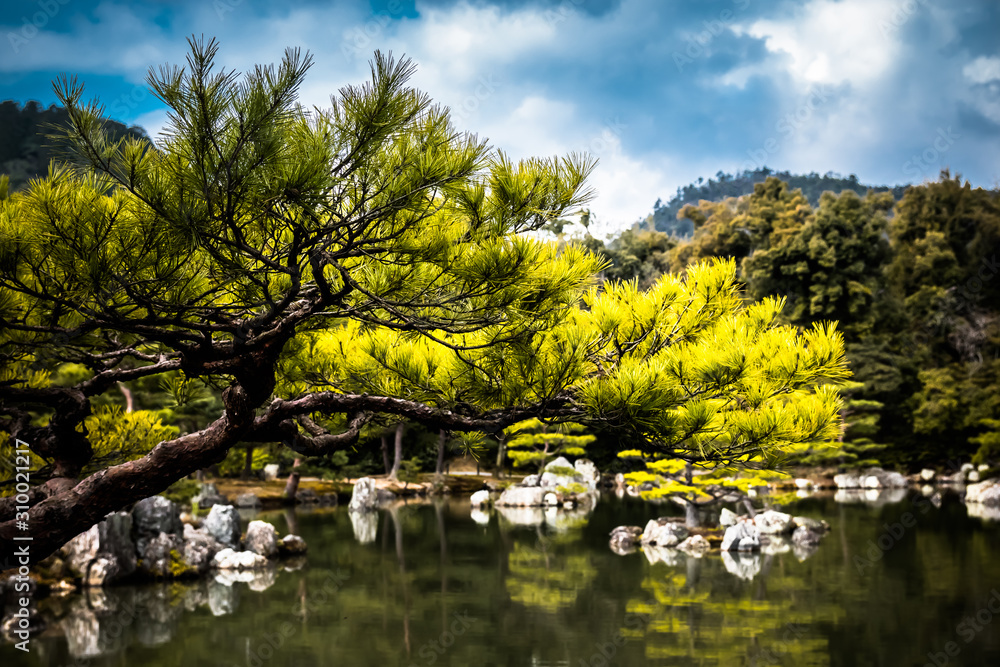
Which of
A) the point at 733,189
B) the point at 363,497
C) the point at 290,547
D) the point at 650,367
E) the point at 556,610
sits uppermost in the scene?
the point at 733,189

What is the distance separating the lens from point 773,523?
9.80 meters

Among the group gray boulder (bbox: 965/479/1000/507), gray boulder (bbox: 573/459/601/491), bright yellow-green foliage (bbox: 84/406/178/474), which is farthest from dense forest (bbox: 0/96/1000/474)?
bright yellow-green foliage (bbox: 84/406/178/474)

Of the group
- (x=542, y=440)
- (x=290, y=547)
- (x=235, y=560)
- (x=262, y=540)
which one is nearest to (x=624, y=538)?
(x=290, y=547)

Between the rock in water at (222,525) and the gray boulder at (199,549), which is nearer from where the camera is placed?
the gray boulder at (199,549)

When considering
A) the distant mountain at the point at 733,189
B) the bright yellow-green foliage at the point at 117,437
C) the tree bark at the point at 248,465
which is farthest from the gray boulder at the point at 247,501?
the distant mountain at the point at 733,189

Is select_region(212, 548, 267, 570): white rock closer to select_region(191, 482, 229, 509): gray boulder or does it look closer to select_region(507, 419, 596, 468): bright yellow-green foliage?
select_region(191, 482, 229, 509): gray boulder

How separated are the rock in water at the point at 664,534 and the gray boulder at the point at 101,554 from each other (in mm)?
6201

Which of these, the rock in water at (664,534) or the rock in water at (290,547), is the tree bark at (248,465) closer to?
the rock in water at (290,547)

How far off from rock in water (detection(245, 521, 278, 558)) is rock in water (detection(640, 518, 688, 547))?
4.75 meters

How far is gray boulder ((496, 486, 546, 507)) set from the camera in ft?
46.1

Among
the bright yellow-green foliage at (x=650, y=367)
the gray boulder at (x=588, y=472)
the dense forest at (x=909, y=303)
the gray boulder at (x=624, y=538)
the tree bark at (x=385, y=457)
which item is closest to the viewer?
the bright yellow-green foliage at (x=650, y=367)

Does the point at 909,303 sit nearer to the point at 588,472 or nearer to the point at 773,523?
the point at 588,472

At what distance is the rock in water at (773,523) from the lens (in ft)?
32.0

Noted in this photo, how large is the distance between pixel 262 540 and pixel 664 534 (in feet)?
16.7
